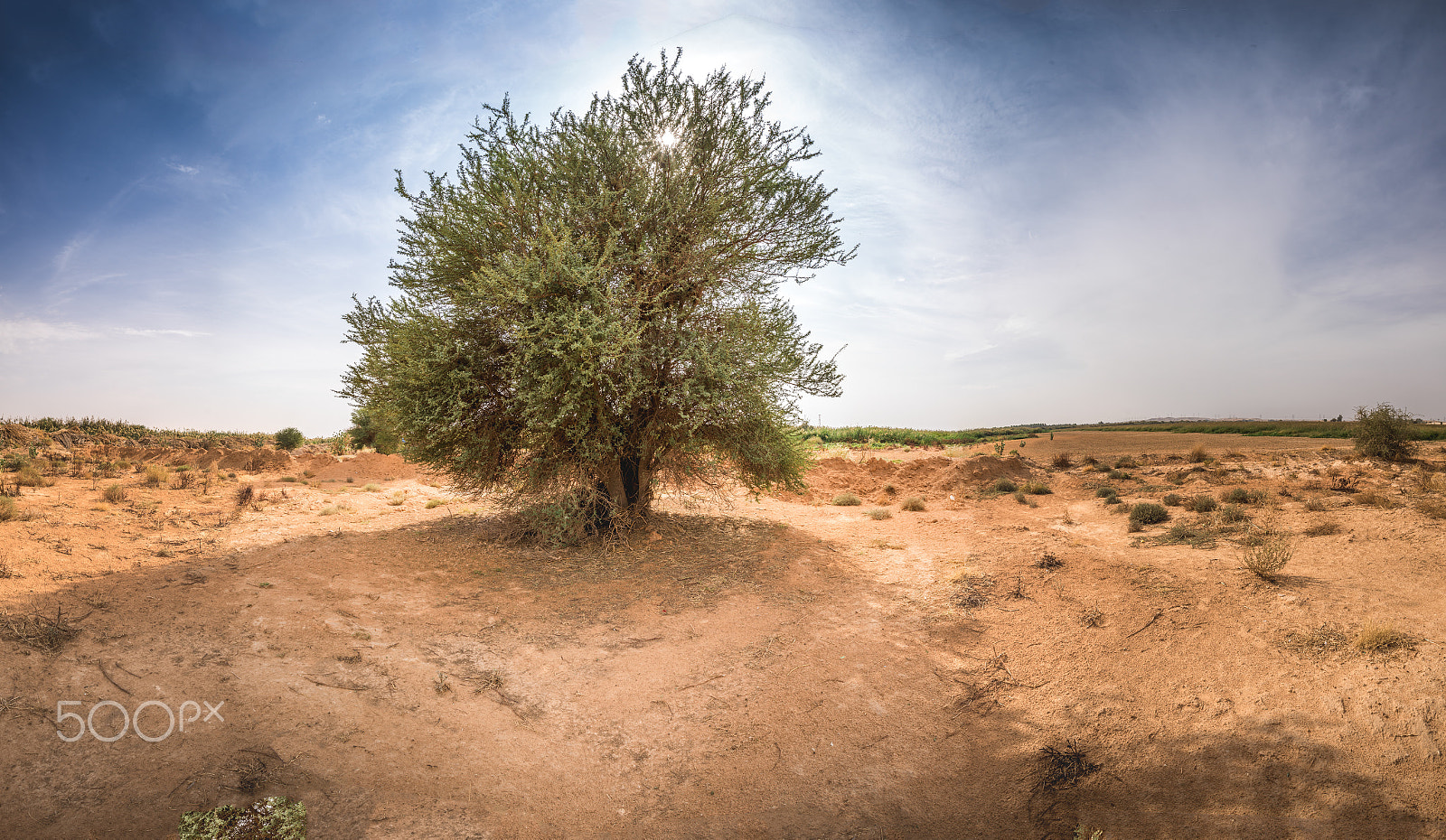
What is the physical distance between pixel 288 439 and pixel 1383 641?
40.7 m

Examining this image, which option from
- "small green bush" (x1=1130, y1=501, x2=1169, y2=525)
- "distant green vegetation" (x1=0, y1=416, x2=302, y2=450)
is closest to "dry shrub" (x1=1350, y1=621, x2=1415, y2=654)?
"small green bush" (x1=1130, y1=501, x2=1169, y2=525)

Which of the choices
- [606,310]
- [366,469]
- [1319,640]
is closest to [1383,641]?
[1319,640]

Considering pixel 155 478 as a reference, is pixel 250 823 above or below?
below

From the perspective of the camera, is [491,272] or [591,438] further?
[591,438]

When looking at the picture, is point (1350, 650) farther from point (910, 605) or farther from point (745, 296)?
point (745, 296)

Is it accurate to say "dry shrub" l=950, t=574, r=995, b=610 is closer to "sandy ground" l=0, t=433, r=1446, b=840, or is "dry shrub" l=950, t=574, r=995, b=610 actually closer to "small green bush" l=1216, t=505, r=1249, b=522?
"sandy ground" l=0, t=433, r=1446, b=840

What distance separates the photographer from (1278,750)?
15.4ft

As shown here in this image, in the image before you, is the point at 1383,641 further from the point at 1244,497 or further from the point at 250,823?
the point at 250,823

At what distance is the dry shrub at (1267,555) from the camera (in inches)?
287

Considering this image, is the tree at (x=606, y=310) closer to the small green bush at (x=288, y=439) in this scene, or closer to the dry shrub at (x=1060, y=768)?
the dry shrub at (x=1060, y=768)

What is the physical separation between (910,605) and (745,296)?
20.2 feet

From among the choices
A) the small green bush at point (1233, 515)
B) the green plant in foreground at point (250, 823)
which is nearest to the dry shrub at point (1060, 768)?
the green plant in foreground at point (250, 823)

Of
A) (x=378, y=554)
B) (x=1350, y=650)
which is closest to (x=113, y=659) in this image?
Result: (x=378, y=554)

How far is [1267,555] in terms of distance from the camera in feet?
24.1
